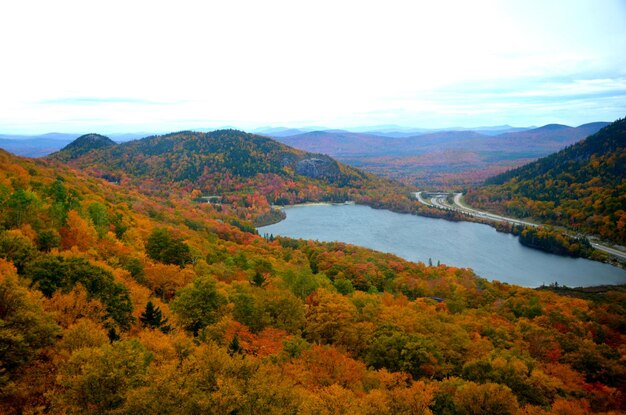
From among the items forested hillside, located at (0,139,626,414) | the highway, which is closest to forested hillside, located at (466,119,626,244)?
A: the highway

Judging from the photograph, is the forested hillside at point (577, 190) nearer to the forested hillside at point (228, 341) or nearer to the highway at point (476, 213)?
the highway at point (476, 213)

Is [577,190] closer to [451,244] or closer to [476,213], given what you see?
[476,213]

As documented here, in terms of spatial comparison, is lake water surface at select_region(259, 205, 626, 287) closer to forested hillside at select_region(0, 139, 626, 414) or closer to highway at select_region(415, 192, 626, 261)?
highway at select_region(415, 192, 626, 261)

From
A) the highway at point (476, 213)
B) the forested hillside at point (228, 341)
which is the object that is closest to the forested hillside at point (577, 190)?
the highway at point (476, 213)

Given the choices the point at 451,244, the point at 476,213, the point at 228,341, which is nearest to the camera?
the point at 228,341

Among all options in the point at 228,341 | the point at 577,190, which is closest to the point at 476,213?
the point at 577,190

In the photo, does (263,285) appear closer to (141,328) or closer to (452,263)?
(141,328)

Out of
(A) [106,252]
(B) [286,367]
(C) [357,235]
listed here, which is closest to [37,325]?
(B) [286,367]
